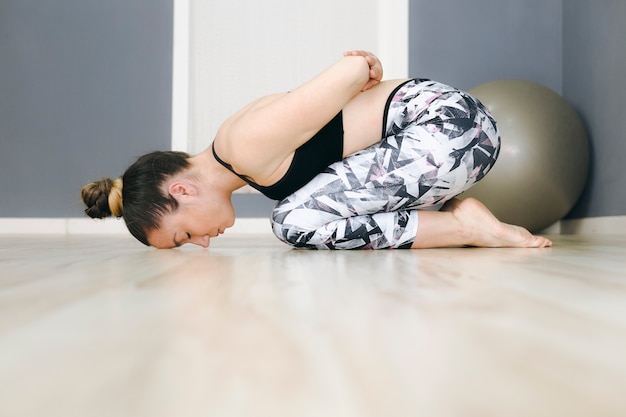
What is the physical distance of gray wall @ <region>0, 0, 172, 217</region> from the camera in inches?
132

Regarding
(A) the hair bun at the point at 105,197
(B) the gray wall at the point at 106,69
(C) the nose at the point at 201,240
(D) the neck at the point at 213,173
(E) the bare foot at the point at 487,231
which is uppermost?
(B) the gray wall at the point at 106,69

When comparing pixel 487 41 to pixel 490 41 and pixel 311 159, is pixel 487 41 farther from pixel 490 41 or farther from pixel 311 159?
pixel 311 159

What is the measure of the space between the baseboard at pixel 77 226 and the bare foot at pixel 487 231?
1.98m

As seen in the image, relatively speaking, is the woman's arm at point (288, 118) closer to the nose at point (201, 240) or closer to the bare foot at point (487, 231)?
the nose at point (201, 240)

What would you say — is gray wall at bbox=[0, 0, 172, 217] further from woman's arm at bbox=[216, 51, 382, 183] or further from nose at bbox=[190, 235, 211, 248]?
woman's arm at bbox=[216, 51, 382, 183]

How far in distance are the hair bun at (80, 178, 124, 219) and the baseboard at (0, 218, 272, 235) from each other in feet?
5.57

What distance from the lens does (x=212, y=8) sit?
3379 mm

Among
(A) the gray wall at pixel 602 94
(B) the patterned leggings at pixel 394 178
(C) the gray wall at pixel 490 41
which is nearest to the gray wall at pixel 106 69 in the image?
(C) the gray wall at pixel 490 41

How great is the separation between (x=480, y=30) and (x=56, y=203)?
9.01 ft

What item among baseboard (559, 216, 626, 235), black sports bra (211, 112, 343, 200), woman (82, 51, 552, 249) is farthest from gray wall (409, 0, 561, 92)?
black sports bra (211, 112, 343, 200)

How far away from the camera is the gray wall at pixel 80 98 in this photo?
3365mm

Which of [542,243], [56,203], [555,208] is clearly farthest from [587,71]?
[56,203]

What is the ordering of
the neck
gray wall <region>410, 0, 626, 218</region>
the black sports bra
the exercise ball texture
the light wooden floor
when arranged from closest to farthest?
the light wooden floor < the black sports bra < the neck < the exercise ball texture < gray wall <region>410, 0, 626, 218</region>

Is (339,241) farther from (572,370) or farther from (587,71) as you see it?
A: (587,71)
